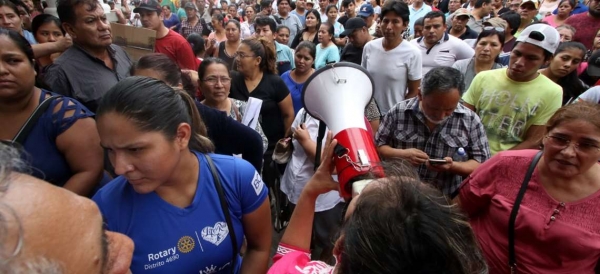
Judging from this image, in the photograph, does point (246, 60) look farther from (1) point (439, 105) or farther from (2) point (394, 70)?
(1) point (439, 105)

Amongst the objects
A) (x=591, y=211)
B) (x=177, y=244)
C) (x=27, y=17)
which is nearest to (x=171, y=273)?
(x=177, y=244)

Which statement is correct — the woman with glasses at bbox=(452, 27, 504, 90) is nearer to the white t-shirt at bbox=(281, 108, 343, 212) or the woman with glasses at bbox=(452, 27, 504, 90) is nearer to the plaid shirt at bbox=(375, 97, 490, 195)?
the plaid shirt at bbox=(375, 97, 490, 195)

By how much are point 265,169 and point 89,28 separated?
1.78m

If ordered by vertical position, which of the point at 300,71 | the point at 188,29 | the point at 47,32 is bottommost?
the point at 188,29

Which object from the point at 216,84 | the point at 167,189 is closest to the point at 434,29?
the point at 216,84

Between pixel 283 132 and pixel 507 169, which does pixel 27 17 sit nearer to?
pixel 283 132

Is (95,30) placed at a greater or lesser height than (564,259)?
greater

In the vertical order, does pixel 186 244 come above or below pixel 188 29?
above

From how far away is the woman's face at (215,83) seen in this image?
2762 mm

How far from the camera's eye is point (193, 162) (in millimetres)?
1438

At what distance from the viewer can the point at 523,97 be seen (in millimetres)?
2691

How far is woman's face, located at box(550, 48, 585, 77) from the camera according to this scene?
3255 millimetres

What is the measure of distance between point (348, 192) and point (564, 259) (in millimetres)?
1104

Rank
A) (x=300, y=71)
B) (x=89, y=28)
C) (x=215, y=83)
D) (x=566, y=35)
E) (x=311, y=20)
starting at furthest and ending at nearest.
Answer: (x=311, y=20) < (x=566, y=35) < (x=300, y=71) < (x=215, y=83) < (x=89, y=28)
